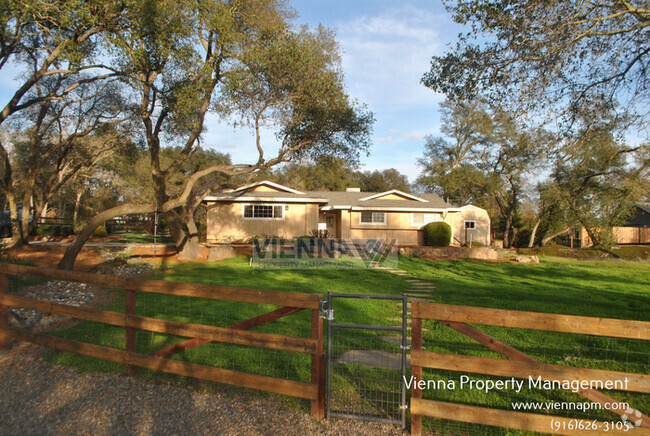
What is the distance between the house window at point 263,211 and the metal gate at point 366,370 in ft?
54.2

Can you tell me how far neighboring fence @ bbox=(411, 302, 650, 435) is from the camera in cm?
282

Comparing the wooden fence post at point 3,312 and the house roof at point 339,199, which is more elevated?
the house roof at point 339,199

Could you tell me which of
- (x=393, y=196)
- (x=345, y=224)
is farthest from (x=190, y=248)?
(x=393, y=196)

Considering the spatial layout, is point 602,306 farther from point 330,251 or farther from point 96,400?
point 330,251

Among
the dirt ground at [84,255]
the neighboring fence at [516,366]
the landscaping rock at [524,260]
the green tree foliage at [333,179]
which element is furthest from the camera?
the green tree foliage at [333,179]

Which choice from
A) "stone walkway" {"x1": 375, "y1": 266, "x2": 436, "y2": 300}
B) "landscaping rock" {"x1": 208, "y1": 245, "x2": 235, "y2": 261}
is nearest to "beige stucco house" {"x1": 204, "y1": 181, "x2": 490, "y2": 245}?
"landscaping rock" {"x1": 208, "y1": 245, "x2": 235, "y2": 261}

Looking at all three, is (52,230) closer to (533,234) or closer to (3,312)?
(3,312)

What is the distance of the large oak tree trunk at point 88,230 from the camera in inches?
481

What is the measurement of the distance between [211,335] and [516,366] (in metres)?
2.65

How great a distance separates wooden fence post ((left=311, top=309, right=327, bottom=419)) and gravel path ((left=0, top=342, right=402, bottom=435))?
0.11 metres

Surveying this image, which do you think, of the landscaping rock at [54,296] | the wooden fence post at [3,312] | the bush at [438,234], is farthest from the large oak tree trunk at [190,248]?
the bush at [438,234]

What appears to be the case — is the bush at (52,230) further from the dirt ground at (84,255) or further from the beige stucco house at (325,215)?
the beige stucco house at (325,215)

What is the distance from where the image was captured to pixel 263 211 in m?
22.3

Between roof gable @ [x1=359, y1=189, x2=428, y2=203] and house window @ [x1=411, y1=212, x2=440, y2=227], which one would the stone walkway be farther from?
roof gable @ [x1=359, y1=189, x2=428, y2=203]
